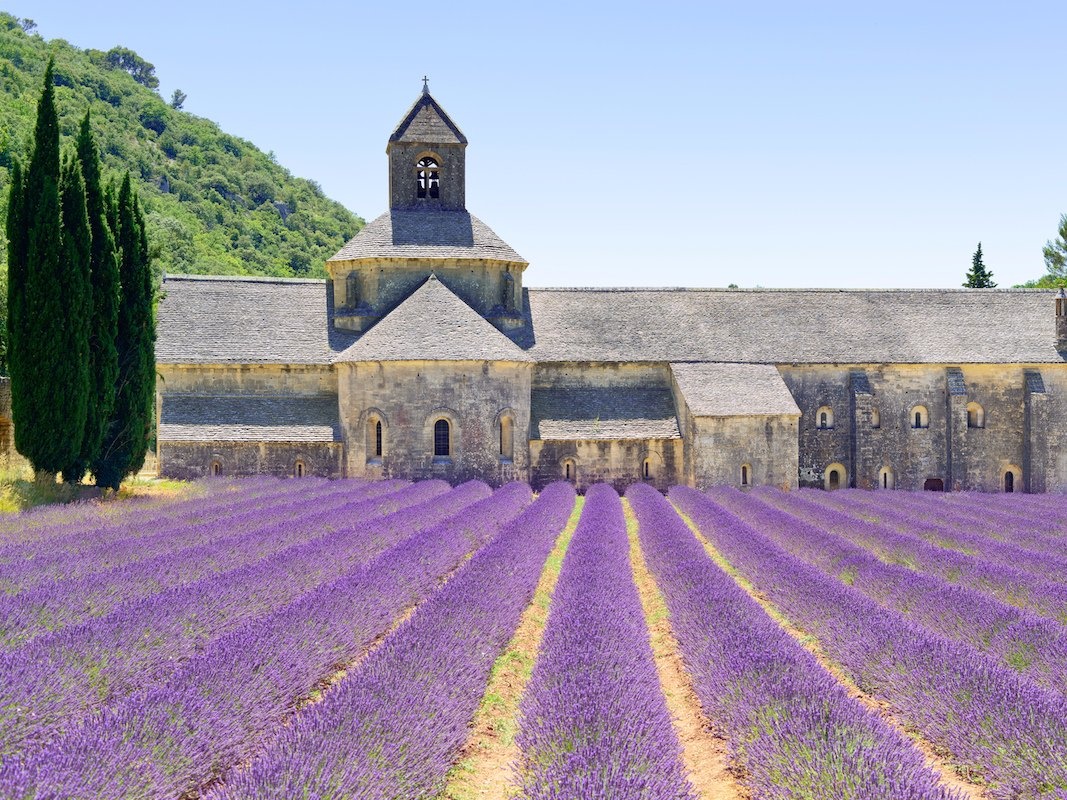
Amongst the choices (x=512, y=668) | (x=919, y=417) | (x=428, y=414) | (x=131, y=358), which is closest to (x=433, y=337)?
(x=428, y=414)

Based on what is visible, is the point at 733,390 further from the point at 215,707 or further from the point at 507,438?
the point at 215,707

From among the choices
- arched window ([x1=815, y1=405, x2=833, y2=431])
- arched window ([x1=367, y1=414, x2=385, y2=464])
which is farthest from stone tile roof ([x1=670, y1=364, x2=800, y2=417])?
arched window ([x1=367, y1=414, x2=385, y2=464])

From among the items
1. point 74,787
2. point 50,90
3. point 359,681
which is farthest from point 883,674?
point 50,90

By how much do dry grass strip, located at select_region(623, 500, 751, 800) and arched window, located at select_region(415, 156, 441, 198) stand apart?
25.2 metres

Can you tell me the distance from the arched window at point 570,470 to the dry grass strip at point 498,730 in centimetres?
1824

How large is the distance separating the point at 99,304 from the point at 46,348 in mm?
1777

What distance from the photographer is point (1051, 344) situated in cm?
3347

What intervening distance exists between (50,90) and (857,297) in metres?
28.1

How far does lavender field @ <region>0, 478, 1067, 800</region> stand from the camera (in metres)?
5.31

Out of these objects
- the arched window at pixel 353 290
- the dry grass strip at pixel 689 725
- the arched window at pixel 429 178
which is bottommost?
the dry grass strip at pixel 689 725

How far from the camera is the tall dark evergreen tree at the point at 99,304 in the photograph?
20.1 metres

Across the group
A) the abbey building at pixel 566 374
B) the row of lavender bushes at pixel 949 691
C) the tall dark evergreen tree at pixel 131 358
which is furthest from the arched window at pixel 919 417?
the tall dark evergreen tree at pixel 131 358

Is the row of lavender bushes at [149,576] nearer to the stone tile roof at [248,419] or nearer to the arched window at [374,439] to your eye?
the arched window at [374,439]

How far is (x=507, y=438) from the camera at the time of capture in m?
28.8
